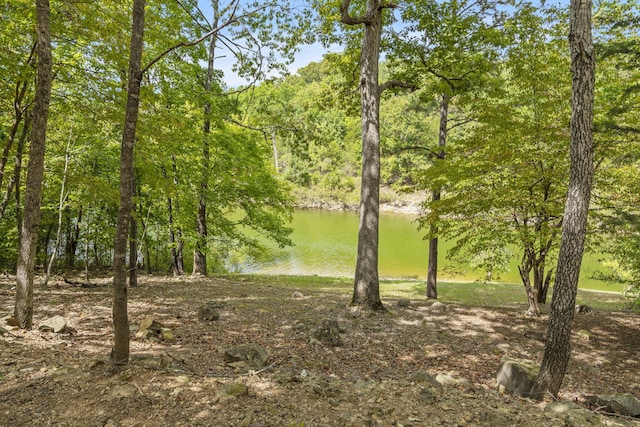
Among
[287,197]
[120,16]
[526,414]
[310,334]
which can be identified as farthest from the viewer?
[287,197]

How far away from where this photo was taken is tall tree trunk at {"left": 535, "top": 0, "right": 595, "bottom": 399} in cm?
405

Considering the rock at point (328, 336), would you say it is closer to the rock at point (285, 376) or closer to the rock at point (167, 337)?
the rock at point (285, 376)

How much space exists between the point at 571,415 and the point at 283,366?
3147 millimetres

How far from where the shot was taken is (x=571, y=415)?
11.4 feet

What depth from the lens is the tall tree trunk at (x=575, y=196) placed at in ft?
13.3

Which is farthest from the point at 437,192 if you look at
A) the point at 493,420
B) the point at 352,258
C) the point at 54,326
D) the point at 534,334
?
the point at 352,258

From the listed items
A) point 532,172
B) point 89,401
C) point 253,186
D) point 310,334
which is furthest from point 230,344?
point 253,186

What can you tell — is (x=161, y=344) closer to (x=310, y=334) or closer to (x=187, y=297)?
(x=310, y=334)

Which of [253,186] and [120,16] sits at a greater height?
[120,16]

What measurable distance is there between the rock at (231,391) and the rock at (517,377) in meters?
3.37

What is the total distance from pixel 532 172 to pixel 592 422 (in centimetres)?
546

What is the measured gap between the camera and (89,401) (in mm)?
3250

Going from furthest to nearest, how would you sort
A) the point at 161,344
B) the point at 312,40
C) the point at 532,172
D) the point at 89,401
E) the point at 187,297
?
the point at 312,40, the point at 187,297, the point at 532,172, the point at 161,344, the point at 89,401

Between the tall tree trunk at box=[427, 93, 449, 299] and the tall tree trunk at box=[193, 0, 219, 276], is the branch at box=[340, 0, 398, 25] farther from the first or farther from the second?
the tall tree trunk at box=[193, 0, 219, 276]
